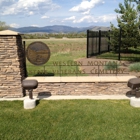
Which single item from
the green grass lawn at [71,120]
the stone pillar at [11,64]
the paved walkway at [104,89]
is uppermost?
the stone pillar at [11,64]

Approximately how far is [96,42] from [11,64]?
1019cm

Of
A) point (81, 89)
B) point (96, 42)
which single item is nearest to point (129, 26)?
point (96, 42)

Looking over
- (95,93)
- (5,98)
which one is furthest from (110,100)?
(5,98)

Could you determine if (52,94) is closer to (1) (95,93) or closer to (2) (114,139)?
(1) (95,93)

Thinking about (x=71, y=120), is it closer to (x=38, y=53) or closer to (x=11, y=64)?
(x=11, y=64)

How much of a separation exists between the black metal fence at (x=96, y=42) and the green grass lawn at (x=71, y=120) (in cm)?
842

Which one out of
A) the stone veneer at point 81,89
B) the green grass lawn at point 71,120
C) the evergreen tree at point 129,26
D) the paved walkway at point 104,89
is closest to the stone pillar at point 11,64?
the paved walkway at point 104,89

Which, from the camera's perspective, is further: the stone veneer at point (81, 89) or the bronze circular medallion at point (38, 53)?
the bronze circular medallion at point (38, 53)

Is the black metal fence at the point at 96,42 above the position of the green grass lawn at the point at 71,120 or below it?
above

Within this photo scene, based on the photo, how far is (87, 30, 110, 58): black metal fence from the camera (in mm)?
13961

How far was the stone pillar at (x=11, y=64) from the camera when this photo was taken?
605 centimetres

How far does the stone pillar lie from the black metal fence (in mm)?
8144

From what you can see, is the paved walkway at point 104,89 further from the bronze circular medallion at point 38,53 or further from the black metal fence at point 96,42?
the black metal fence at point 96,42

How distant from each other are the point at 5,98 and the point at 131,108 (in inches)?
166
